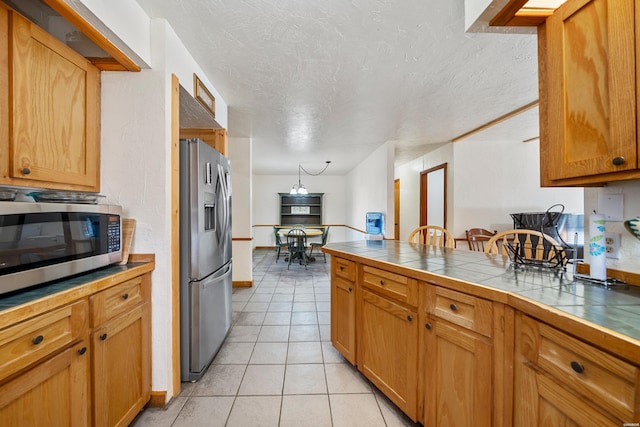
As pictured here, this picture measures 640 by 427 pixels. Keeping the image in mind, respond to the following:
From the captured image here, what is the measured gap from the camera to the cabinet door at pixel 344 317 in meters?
1.76

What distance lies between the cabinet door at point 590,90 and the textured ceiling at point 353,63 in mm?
655

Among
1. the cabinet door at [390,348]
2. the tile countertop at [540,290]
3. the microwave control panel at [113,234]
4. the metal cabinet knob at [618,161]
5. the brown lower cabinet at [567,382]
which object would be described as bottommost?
the cabinet door at [390,348]

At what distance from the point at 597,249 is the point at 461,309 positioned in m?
0.65

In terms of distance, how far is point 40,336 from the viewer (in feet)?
2.84

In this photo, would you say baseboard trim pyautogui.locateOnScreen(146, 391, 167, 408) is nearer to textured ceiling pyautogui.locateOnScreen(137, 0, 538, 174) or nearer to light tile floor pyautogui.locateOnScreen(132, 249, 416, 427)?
light tile floor pyautogui.locateOnScreen(132, 249, 416, 427)

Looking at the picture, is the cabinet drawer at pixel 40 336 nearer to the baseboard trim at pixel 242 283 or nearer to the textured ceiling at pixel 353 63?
the textured ceiling at pixel 353 63

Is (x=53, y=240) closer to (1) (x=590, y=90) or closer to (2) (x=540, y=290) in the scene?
(2) (x=540, y=290)

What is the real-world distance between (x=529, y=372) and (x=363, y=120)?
287 cm

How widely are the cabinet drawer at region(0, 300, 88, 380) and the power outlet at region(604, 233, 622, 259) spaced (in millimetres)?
2341

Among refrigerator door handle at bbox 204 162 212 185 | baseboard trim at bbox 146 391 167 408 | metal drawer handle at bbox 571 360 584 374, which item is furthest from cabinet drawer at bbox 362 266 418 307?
baseboard trim at bbox 146 391 167 408

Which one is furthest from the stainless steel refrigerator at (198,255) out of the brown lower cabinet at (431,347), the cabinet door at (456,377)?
the cabinet door at (456,377)

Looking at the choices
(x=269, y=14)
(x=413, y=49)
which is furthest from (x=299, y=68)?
(x=413, y=49)

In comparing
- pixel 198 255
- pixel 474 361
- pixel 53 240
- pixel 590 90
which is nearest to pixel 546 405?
pixel 474 361

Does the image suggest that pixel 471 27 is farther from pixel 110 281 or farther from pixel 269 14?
pixel 110 281
